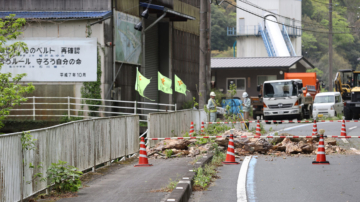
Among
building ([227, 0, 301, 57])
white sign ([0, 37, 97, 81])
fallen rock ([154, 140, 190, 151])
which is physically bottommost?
fallen rock ([154, 140, 190, 151])

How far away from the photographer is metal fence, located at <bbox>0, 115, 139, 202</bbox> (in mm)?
7094

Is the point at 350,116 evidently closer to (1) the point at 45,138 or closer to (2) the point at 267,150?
(2) the point at 267,150

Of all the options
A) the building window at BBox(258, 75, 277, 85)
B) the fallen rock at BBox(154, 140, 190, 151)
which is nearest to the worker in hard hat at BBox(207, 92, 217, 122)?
the fallen rock at BBox(154, 140, 190, 151)

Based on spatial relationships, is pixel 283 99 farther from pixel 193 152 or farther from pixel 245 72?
pixel 245 72

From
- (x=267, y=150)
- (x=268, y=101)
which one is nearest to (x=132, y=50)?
(x=268, y=101)

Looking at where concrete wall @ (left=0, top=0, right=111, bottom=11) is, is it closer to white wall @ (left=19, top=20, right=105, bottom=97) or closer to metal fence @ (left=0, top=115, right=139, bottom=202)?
white wall @ (left=19, top=20, right=105, bottom=97)

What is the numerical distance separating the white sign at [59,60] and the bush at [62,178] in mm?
14074

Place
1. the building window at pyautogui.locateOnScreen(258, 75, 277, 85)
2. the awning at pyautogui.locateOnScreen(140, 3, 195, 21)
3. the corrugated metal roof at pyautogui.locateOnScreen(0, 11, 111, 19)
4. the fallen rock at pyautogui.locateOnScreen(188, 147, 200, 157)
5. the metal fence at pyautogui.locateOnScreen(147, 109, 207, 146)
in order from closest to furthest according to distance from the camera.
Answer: the fallen rock at pyautogui.locateOnScreen(188, 147, 200, 157)
the metal fence at pyautogui.locateOnScreen(147, 109, 207, 146)
the corrugated metal roof at pyautogui.locateOnScreen(0, 11, 111, 19)
the awning at pyautogui.locateOnScreen(140, 3, 195, 21)
the building window at pyautogui.locateOnScreen(258, 75, 277, 85)

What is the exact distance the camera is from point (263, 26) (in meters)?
61.2

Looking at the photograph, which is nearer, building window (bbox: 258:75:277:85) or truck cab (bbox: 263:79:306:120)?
truck cab (bbox: 263:79:306:120)

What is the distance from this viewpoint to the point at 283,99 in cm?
2889

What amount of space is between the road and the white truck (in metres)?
15.5

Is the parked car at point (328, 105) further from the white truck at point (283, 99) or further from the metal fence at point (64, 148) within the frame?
the metal fence at point (64, 148)

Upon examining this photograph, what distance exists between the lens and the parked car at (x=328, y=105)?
103ft
